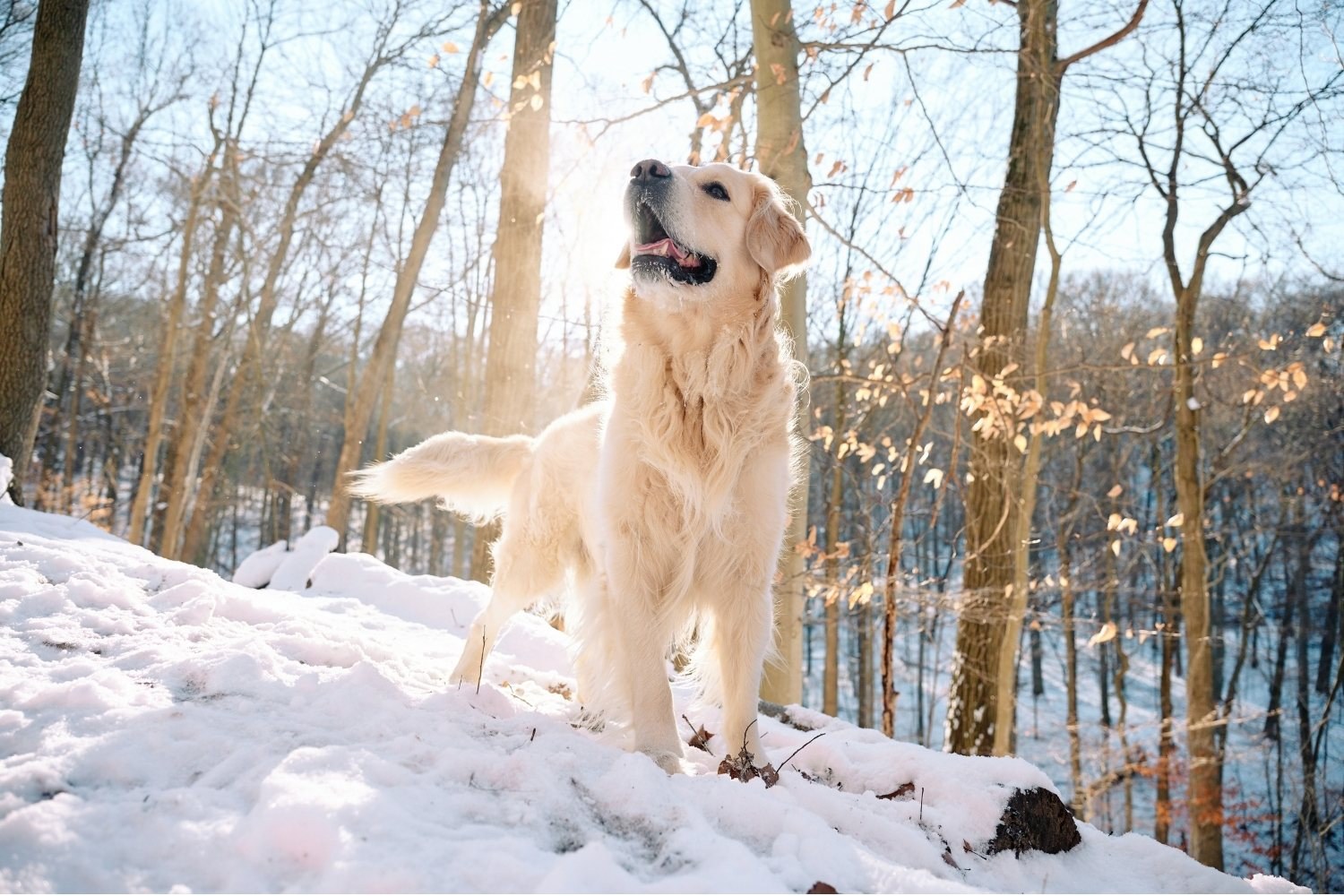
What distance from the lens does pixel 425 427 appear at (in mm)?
26969

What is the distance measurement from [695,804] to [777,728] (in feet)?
5.37

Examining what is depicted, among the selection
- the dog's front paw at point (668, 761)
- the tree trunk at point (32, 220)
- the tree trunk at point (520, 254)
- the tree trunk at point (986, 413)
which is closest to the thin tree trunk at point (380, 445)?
the tree trunk at point (520, 254)

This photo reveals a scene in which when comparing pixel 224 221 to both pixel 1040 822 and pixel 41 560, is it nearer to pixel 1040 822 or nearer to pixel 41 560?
pixel 41 560

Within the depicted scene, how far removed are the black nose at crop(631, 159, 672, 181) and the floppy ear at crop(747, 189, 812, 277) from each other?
1.49 feet

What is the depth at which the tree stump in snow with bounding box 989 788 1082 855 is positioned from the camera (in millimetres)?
2229

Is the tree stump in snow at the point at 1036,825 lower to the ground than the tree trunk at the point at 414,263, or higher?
lower

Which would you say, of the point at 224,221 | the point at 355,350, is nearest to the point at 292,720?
the point at 224,221

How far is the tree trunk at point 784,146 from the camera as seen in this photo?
15.9 feet

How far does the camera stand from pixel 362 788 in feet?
4.85

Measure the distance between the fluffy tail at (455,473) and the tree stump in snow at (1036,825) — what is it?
282 cm

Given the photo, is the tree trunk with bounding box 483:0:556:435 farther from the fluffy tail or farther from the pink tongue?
the pink tongue

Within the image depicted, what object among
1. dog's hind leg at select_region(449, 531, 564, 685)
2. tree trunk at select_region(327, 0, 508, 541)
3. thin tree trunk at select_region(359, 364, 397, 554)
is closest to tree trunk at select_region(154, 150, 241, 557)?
tree trunk at select_region(327, 0, 508, 541)

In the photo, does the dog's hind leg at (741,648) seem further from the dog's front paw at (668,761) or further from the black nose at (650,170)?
the black nose at (650,170)

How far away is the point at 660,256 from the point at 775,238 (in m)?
0.54
